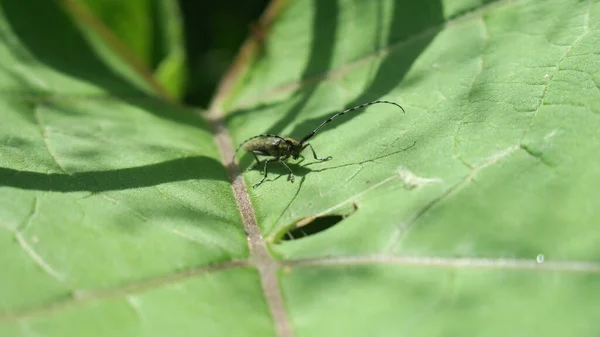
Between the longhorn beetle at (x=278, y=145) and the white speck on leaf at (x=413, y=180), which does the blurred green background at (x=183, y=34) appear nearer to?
the longhorn beetle at (x=278, y=145)

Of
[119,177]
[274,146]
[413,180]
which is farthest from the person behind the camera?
[274,146]

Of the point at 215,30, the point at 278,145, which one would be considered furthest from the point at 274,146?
the point at 215,30

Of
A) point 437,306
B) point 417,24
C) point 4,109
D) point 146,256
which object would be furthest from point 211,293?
point 417,24

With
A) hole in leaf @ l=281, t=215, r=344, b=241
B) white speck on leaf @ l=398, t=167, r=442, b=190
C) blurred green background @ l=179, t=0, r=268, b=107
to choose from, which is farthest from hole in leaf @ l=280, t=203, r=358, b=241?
blurred green background @ l=179, t=0, r=268, b=107

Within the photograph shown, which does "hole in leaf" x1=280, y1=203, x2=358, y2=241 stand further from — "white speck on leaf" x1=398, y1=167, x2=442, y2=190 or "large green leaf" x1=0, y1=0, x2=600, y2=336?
"white speck on leaf" x1=398, y1=167, x2=442, y2=190

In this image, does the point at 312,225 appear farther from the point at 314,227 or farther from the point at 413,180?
the point at 413,180
